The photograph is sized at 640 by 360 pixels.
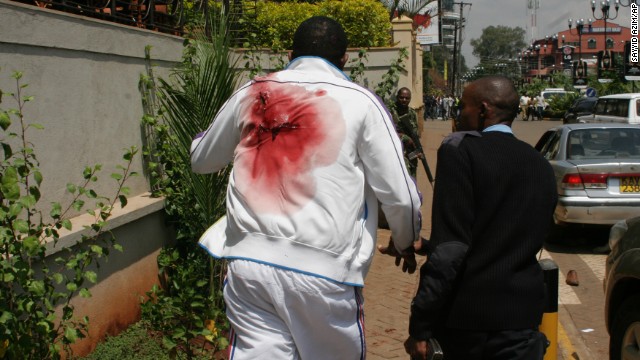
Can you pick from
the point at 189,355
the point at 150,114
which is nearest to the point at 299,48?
the point at 189,355

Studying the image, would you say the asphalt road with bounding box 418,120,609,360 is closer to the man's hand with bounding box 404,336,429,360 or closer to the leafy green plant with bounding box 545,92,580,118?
the man's hand with bounding box 404,336,429,360

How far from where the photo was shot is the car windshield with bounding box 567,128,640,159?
398 inches

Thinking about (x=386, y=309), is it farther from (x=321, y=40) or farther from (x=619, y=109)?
(x=619, y=109)

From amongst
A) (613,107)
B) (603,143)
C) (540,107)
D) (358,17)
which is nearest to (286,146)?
(603,143)

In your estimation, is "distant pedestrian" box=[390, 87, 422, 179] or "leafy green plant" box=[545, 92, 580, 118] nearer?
"distant pedestrian" box=[390, 87, 422, 179]

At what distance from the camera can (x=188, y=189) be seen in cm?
600

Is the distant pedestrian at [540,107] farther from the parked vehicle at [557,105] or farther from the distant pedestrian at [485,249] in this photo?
the distant pedestrian at [485,249]

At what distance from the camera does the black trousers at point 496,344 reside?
9.87ft

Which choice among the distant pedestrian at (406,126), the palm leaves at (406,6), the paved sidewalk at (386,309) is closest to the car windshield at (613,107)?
the palm leaves at (406,6)

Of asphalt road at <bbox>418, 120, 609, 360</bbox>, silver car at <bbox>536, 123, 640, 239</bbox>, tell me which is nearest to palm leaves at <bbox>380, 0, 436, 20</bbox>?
asphalt road at <bbox>418, 120, 609, 360</bbox>

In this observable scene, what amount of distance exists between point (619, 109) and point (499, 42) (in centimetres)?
13163

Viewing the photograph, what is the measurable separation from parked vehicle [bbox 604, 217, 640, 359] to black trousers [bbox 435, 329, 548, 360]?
178 cm

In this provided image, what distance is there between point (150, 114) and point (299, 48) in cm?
367

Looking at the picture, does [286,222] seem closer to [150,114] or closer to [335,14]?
[150,114]
